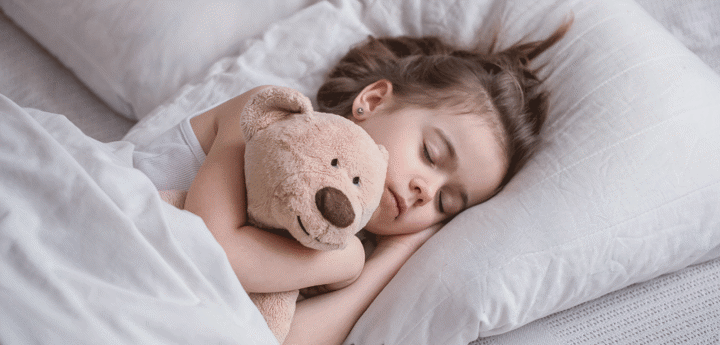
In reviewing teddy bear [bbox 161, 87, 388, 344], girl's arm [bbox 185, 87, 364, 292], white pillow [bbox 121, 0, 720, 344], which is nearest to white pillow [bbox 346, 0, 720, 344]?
white pillow [bbox 121, 0, 720, 344]

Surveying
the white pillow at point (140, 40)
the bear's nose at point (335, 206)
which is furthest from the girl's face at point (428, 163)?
the white pillow at point (140, 40)

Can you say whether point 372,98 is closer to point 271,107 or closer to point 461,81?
point 461,81

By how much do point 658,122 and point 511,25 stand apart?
0.38 m

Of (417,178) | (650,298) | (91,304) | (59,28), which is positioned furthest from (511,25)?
(59,28)

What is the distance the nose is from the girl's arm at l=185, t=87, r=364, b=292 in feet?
0.42

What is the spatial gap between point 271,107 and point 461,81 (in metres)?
0.41

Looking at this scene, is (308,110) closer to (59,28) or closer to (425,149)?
(425,149)

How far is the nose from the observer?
721mm

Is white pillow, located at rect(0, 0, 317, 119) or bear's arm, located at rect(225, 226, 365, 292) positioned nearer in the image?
bear's arm, located at rect(225, 226, 365, 292)

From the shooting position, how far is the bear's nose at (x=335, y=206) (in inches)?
19.1

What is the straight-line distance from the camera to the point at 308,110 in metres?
0.57

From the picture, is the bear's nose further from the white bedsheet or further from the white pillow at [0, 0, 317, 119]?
the white pillow at [0, 0, 317, 119]

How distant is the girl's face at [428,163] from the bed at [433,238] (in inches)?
1.9

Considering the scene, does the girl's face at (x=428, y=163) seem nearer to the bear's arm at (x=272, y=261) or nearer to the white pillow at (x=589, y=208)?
the white pillow at (x=589, y=208)
